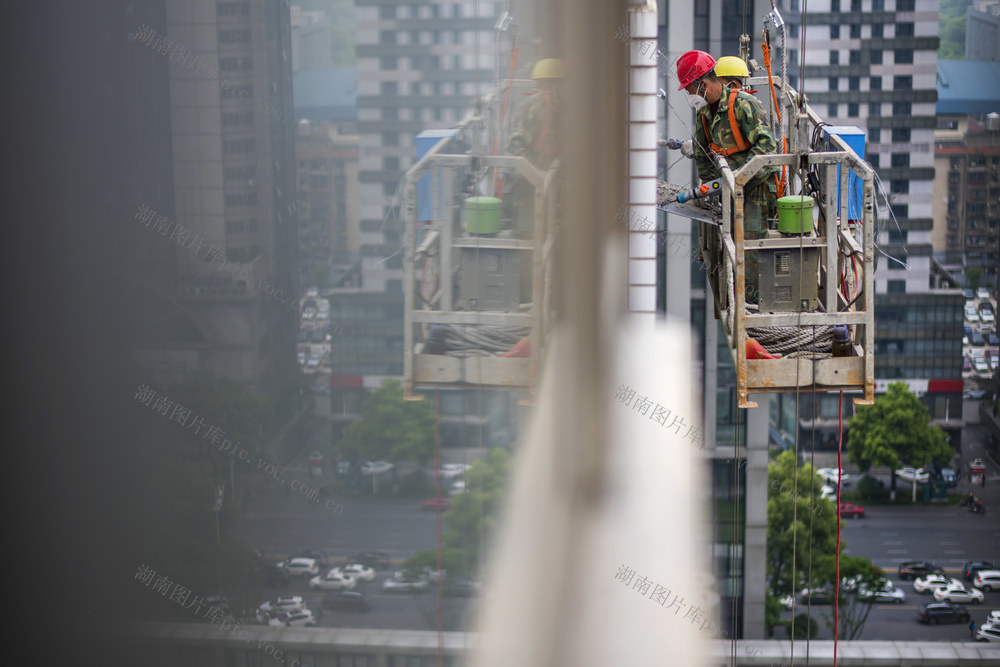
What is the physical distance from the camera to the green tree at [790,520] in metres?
18.9

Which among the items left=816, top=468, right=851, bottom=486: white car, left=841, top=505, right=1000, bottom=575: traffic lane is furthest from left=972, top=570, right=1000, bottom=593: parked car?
left=816, top=468, right=851, bottom=486: white car

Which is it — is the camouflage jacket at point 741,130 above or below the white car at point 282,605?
above

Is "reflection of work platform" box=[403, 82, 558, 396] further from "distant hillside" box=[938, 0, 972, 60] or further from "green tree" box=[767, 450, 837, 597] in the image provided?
"distant hillside" box=[938, 0, 972, 60]

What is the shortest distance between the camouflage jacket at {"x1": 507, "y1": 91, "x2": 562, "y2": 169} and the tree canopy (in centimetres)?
1701

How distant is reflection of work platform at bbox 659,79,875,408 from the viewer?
16.7 feet

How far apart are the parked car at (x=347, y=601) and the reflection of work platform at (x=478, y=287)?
14.6 m

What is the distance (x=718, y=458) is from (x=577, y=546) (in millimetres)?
8350

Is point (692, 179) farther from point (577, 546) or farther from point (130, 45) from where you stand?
point (130, 45)

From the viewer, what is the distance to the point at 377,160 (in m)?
21.0

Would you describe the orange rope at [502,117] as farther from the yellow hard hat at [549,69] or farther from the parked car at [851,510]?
the parked car at [851,510]

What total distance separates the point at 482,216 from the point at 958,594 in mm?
17242

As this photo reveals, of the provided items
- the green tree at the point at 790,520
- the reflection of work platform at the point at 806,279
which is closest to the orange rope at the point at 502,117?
the reflection of work platform at the point at 806,279

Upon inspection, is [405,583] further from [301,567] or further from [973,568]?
[973,568]

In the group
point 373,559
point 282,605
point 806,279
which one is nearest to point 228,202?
point 373,559
